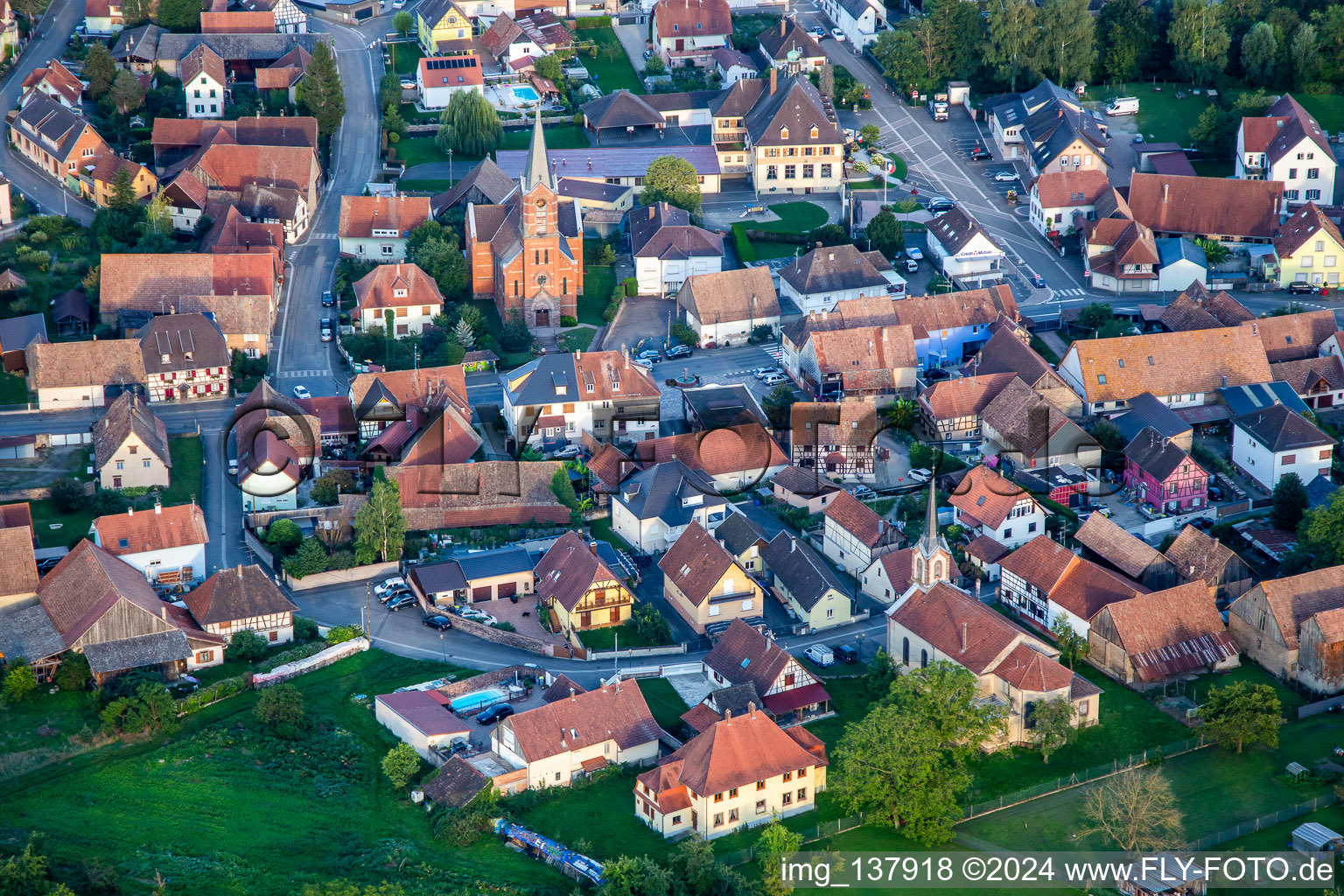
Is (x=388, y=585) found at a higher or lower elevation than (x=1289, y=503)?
lower

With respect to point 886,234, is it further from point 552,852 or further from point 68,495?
point 552,852

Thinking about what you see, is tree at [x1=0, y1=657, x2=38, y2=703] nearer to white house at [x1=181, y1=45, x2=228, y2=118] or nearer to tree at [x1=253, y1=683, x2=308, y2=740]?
tree at [x1=253, y1=683, x2=308, y2=740]

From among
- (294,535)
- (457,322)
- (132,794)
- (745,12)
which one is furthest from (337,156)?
(132,794)

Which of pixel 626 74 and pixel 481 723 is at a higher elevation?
pixel 626 74

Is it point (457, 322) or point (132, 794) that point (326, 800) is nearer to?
point (132, 794)

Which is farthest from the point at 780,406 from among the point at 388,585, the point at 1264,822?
the point at 1264,822

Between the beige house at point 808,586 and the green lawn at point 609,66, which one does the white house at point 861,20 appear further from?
the beige house at point 808,586

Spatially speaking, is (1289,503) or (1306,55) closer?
(1289,503)
